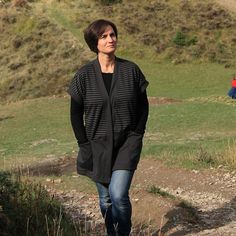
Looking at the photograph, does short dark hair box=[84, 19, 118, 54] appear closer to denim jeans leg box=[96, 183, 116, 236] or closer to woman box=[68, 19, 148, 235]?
woman box=[68, 19, 148, 235]

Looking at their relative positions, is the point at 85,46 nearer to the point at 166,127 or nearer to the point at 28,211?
the point at 166,127

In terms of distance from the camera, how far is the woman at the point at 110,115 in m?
4.92

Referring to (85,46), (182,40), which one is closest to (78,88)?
(85,46)

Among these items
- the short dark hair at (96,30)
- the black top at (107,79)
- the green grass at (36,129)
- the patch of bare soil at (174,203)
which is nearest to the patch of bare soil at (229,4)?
the green grass at (36,129)

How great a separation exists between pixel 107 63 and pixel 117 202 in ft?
4.13

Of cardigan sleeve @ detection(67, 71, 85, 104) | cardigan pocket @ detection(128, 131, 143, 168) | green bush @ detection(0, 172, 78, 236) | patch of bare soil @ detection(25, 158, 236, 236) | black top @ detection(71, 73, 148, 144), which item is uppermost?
cardigan sleeve @ detection(67, 71, 85, 104)

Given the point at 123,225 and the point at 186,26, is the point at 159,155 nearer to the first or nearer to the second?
the point at 123,225

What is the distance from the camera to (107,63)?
5.03m

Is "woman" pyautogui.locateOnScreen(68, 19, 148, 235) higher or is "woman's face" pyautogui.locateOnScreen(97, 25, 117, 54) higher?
"woman's face" pyautogui.locateOnScreen(97, 25, 117, 54)

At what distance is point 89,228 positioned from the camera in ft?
21.7

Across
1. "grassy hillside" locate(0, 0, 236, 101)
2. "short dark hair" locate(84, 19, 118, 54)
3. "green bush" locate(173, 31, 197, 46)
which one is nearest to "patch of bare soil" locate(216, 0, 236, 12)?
"grassy hillside" locate(0, 0, 236, 101)

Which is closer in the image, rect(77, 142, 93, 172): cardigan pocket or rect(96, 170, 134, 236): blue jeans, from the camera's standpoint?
rect(96, 170, 134, 236): blue jeans

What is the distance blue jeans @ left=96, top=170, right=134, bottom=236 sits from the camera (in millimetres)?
4926

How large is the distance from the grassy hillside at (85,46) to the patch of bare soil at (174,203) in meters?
19.9
